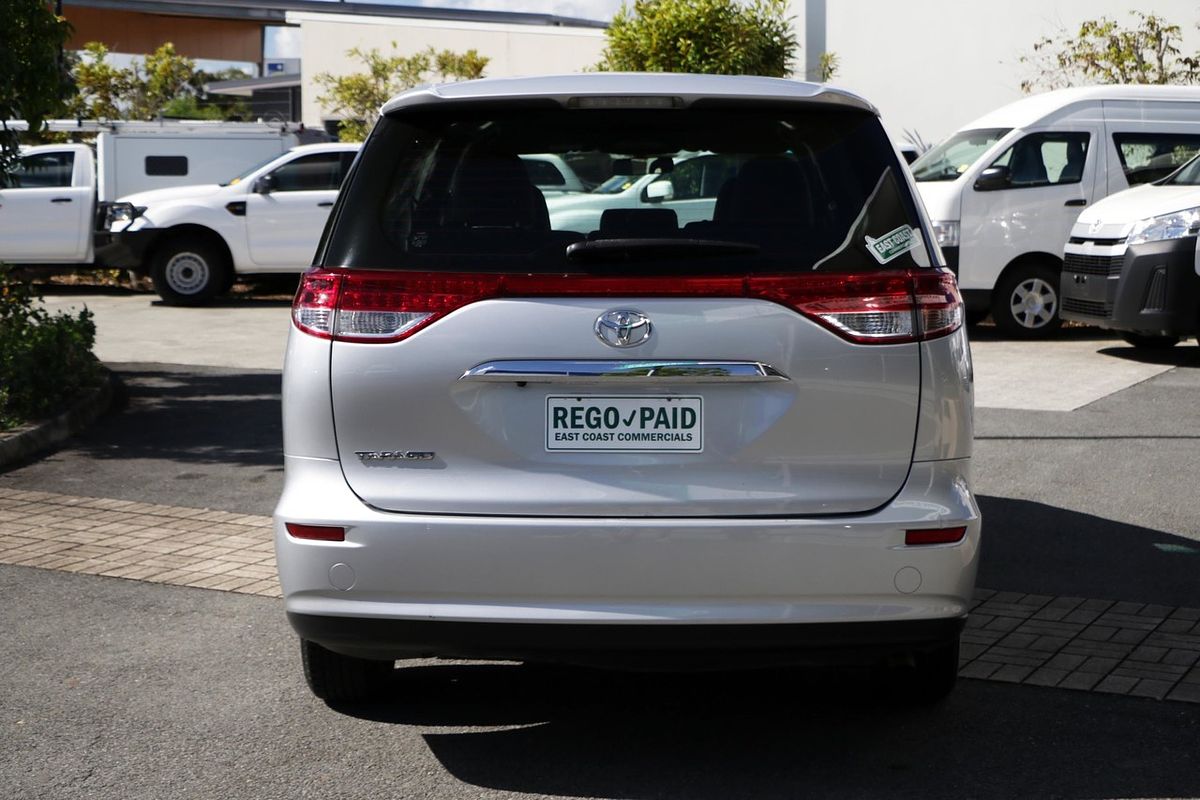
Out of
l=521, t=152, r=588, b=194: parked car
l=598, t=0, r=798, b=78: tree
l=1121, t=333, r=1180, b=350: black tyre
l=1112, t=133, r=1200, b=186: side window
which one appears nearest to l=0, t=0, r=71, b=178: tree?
l=521, t=152, r=588, b=194: parked car

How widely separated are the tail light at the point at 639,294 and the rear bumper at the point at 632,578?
0.34 metres

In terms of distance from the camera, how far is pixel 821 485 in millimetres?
3727

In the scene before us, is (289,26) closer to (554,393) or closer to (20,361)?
(20,361)

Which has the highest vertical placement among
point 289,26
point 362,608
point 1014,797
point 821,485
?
point 289,26

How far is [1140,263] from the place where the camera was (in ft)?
40.4

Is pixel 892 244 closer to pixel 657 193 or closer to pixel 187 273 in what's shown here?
pixel 657 193

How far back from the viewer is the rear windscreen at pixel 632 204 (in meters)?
3.79

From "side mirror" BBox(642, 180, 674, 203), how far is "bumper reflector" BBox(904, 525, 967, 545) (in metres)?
1.02

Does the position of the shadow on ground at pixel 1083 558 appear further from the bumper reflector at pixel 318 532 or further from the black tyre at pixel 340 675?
the bumper reflector at pixel 318 532

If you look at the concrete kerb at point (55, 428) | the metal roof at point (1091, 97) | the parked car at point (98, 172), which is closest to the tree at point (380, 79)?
the parked car at point (98, 172)

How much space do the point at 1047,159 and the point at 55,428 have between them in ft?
30.8

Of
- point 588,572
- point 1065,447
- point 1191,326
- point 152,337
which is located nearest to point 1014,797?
point 588,572

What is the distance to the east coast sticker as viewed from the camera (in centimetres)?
383

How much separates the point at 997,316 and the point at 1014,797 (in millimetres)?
11159
